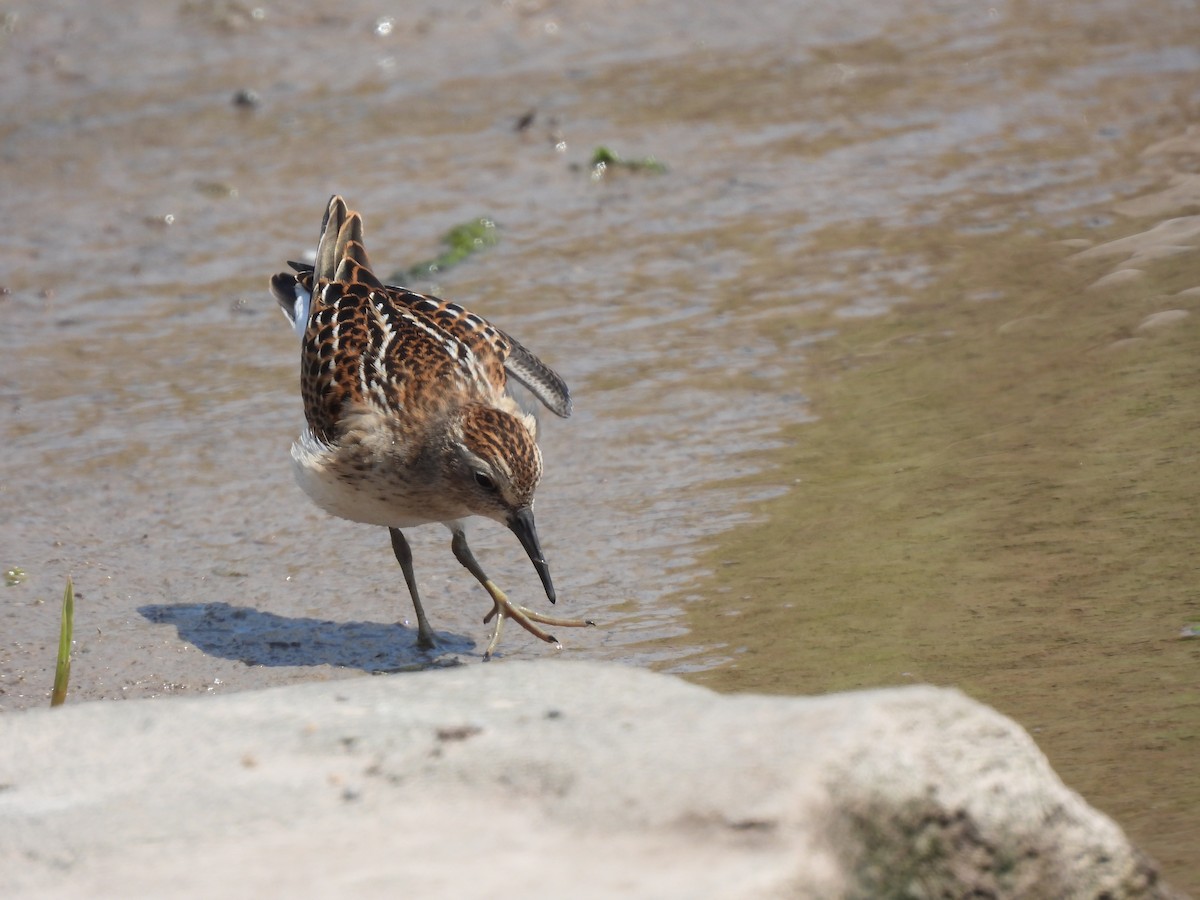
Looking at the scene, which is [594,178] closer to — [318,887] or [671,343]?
[671,343]

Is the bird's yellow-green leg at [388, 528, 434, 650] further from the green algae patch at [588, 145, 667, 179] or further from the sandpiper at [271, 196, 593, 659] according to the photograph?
the green algae patch at [588, 145, 667, 179]

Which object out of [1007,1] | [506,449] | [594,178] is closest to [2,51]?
[594,178]

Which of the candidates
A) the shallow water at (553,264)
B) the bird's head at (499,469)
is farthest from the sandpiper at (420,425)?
the shallow water at (553,264)

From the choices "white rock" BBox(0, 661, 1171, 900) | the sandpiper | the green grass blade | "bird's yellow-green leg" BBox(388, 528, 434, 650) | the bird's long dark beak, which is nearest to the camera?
"white rock" BBox(0, 661, 1171, 900)

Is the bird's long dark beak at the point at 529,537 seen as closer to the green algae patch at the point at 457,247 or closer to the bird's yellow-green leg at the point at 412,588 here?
the bird's yellow-green leg at the point at 412,588

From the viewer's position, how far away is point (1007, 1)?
496 inches

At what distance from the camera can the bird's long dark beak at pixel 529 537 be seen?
17.2 ft

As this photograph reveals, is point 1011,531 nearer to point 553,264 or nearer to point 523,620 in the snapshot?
point 523,620

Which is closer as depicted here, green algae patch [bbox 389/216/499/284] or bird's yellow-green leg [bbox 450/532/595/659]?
bird's yellow-green leg [bbox 450/532/595/659]

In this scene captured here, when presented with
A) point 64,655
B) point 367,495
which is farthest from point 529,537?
point 64,655

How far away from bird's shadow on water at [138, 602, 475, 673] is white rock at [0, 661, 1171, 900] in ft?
6.78

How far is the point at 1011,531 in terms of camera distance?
574cm

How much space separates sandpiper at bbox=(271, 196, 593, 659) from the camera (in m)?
5.37

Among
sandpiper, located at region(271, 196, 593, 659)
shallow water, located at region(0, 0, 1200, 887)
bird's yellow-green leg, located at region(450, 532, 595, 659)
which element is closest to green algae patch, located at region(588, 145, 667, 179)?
shallow water, located at region(0, 0, 1200, 887)
